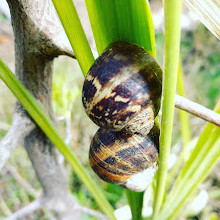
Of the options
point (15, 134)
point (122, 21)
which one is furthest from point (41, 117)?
point (122, 21)

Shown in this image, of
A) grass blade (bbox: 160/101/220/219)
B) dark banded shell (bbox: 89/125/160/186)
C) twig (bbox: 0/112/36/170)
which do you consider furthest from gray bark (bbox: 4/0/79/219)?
grass blade (bbox: 160/101/220/219)

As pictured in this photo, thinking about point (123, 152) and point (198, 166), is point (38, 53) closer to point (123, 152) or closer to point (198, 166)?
point (123, 152)

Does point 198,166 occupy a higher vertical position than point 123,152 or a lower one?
lower

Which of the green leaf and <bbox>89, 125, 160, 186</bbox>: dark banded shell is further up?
the green leaf

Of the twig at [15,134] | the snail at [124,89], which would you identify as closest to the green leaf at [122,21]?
the snail at [124,89]

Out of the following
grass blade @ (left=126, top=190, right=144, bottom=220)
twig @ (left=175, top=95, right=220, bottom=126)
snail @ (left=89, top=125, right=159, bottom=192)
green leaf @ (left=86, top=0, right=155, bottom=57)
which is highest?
green leaf @ (left=86, top=0, right=155, bottom=57)

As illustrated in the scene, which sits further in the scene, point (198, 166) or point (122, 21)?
point (198, 166)

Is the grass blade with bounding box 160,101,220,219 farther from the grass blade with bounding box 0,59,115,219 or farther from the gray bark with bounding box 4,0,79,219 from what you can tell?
the gray bark with bounding box 4,0,79,219
